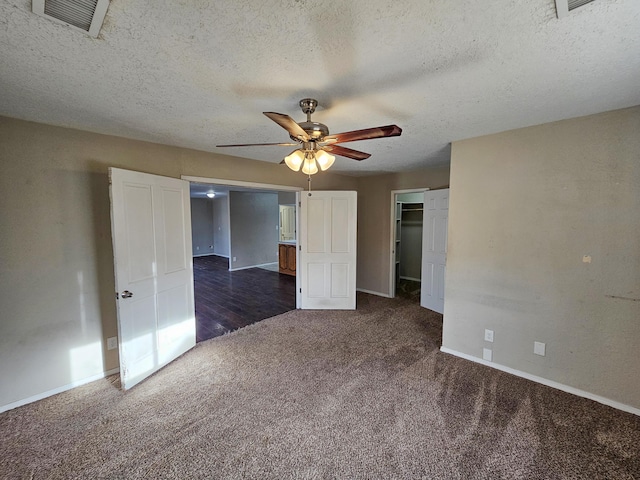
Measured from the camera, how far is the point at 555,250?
7.76 feet

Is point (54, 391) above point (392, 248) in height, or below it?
below

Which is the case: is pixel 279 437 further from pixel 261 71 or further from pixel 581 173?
pixel 581 173

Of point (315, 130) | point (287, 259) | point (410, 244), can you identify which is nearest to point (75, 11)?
point (315, 130)

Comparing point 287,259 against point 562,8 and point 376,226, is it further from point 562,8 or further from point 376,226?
point 562,8

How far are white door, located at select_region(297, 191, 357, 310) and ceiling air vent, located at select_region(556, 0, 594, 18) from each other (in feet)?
10.7

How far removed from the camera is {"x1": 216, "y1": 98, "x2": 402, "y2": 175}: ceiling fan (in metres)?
1.56

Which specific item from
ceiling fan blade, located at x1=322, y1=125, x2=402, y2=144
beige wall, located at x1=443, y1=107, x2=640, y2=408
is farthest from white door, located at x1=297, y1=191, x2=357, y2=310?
ceiling fan blade, located at x1=322, y1=125, x2=402, y2=144

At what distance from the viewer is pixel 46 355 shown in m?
2.32

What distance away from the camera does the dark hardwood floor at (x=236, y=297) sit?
3.93 meters

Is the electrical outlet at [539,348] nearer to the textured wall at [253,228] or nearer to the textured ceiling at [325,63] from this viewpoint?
the textured ceiling at [325,63]

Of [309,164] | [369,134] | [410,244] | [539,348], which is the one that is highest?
[369,134]

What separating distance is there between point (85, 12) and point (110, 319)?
8.49 ft

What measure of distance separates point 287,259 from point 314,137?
532 cm

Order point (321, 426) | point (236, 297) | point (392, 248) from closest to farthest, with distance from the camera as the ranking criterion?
point (321, 426), point (392, 248), point (236, 297)
